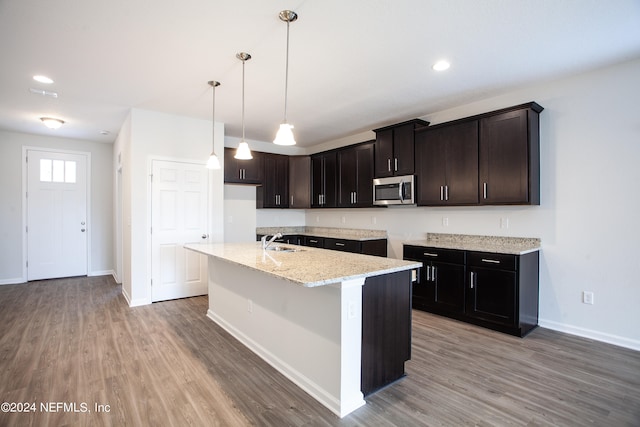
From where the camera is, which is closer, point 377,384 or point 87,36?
point 377,384

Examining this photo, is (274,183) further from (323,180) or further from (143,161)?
(143,161)

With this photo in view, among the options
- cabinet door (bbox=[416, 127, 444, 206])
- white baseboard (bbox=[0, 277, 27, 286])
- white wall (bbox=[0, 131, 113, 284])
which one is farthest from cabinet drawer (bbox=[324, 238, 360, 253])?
white baseboard (bbox=[0, 277, 27, 286])

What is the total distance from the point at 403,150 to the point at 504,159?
131cm

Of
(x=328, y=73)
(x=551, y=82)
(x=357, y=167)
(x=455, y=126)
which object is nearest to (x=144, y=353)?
(x=328, y=73)

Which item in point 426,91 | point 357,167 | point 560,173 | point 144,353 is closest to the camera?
point 144,353

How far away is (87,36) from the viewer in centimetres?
250

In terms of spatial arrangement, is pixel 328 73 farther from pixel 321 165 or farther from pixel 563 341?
pixel 563 341

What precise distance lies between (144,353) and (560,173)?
4412 millimetres

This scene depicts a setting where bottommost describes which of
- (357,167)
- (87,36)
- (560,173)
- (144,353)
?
(144,353)

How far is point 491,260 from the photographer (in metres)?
3.35

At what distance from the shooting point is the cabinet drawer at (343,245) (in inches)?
190

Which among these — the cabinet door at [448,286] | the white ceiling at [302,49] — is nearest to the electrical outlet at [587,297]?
the cabinet door at [448,286]

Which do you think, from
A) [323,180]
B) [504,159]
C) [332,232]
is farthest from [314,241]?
[504,159]

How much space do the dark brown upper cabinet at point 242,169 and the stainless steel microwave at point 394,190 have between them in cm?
214
